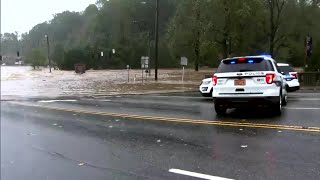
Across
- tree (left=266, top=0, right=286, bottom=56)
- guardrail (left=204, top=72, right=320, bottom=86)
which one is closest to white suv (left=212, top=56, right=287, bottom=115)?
guardrail (left=204, top=72, right=320, bottom=86)

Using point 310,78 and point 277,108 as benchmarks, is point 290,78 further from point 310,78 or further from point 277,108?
point 277,108

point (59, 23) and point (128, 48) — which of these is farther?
point (59, 23)

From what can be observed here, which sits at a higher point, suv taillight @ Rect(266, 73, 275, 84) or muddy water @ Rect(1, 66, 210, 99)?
suv taillight @ Rect(266, 73, 275, 84)

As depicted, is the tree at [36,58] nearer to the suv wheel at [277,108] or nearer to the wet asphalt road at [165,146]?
the wet asphalt road at [165,146]

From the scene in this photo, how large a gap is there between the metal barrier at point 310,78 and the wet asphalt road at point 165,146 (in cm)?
1422

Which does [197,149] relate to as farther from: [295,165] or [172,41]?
[172,41]

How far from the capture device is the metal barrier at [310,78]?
84.2ft

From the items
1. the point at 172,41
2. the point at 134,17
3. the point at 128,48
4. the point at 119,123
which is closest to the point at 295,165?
the point at 119,123

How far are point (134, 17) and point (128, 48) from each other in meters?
11.6

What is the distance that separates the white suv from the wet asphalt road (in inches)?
18.5

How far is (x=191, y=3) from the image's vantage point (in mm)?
45438

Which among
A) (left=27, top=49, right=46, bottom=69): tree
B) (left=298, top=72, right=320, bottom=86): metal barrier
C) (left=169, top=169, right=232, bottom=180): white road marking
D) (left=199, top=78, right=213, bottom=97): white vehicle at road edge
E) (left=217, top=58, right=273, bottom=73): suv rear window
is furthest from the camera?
(left=27, top=49, right=46, bottom=69): tree

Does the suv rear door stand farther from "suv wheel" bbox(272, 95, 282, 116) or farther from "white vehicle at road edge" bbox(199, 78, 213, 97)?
"white vehicle at road edge" bbox(199, 78, 213, 97)

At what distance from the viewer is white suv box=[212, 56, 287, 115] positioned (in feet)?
35.6
